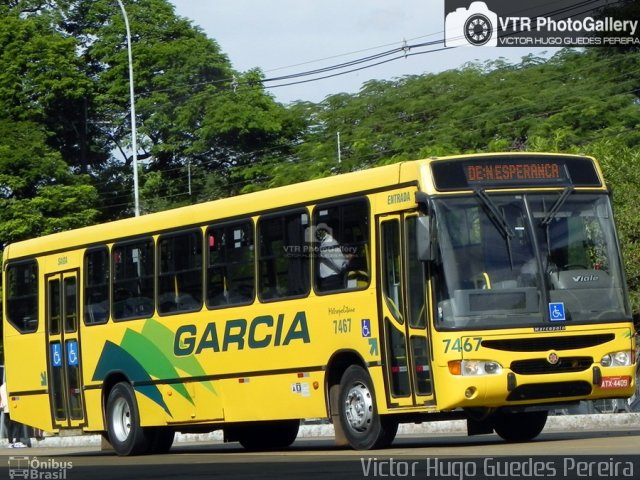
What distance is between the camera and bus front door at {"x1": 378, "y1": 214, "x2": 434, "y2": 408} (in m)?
16.6

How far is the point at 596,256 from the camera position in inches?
666

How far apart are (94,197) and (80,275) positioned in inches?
1427

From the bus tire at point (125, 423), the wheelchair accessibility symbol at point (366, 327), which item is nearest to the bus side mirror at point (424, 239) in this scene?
the wheelchair accessibility symbol at point (366, 327)

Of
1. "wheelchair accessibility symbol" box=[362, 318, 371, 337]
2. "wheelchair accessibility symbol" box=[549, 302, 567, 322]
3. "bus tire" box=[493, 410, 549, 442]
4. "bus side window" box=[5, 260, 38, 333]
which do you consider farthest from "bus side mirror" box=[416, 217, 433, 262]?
"bus side window" box=[5, 260, 38, 333]

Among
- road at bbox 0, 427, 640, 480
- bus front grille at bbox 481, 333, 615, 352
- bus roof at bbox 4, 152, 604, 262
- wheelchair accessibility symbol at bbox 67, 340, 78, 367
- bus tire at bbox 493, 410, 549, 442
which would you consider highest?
bus roof at bbox 4, 152, 604, 262

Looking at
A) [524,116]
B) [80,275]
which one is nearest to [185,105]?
[524,116]

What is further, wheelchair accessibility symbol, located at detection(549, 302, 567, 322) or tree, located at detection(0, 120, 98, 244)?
tree, located at detection(0, 120, 98, 244)

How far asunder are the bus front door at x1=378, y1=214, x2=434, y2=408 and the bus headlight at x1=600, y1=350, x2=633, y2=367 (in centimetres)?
187

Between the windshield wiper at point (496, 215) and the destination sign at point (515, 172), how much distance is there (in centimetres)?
17

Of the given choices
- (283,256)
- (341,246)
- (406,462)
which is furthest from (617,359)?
(283,256)

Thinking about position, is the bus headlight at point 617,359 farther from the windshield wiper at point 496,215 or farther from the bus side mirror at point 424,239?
the bus side mirror at point 424,239

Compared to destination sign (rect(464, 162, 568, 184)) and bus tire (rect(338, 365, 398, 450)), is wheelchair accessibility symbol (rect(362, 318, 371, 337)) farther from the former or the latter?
destination sign (rect(464, 162, 568, 184))

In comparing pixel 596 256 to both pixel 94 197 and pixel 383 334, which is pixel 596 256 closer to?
pixel 383 334

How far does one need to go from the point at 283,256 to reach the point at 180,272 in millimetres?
2288
